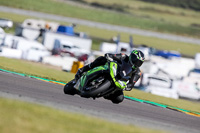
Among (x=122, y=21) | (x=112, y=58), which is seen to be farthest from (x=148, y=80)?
(x=122, y=21)

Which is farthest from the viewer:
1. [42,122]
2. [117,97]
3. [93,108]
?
[117,97]

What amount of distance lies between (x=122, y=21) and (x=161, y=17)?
16010 millimetres

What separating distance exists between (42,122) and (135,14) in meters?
70.3

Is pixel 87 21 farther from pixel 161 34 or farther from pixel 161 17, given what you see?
pixel 161 17

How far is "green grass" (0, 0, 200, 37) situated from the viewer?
58.2 meters

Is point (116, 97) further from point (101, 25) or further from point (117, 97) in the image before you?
point (101, 25)

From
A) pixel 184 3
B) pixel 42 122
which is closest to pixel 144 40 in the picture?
pixel 184 3

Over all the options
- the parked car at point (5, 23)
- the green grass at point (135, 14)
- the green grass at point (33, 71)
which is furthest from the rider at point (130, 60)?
the green grass at point (135, 14)

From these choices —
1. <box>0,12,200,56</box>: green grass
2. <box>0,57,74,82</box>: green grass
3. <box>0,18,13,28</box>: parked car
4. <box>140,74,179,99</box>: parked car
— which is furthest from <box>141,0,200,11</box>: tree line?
<box>0,57,74,82</box>: green grass

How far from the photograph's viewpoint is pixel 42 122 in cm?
580

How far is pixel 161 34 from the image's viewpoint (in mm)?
60031

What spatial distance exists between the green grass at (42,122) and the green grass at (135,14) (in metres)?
49.0

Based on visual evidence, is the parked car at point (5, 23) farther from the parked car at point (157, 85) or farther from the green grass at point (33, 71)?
the green grass at point (33, 71)

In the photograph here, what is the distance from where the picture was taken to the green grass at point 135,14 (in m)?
58.2
